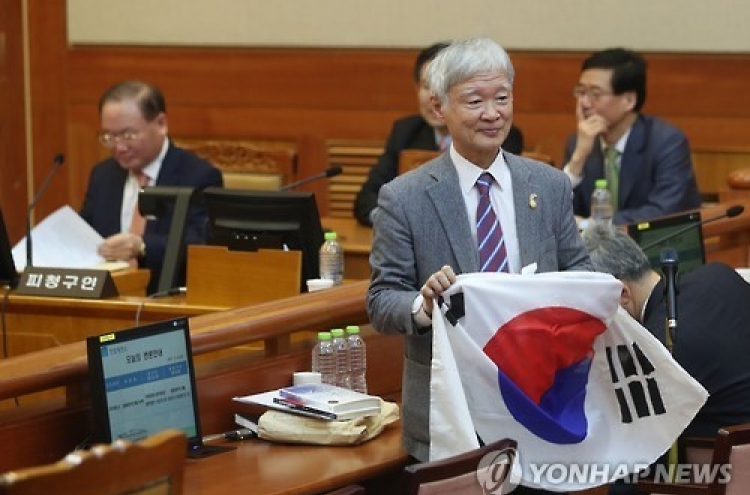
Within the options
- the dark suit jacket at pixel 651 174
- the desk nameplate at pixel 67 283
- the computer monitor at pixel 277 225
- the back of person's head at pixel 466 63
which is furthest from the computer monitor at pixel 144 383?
the dark suit jacket at pixel 651 174

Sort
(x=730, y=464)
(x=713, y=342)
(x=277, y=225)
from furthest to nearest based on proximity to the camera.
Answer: (x=277, y=225), (x=713, y=342), (x=730, y=464)

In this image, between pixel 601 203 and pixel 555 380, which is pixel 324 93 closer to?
pixel 601 203

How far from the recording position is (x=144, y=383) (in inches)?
141

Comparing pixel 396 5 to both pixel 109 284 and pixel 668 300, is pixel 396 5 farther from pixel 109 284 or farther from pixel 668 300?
pixel 668 300

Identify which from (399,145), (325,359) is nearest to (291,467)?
(325,359)

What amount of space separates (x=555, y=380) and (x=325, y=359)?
818 mm

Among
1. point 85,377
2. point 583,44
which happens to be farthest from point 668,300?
point 583,44

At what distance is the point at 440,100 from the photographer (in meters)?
3.37

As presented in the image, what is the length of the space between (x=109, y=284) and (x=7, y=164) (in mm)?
3864

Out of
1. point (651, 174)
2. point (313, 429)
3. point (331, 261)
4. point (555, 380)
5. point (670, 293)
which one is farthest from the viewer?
point (651, 174)

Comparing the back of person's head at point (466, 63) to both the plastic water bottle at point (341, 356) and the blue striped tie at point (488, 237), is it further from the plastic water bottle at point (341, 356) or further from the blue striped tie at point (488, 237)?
the plastic water bottle at point (341, 356)

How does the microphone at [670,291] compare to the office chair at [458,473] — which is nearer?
the office chair at [458,473]

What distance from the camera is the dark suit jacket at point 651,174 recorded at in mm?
6418

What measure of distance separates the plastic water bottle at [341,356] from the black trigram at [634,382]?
836 millimetres
